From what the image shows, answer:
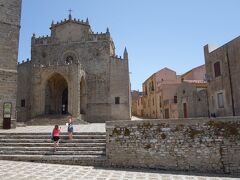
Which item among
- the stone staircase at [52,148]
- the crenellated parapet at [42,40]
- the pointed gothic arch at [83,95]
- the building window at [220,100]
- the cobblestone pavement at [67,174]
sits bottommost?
the cobblestone pavement at [67,174]

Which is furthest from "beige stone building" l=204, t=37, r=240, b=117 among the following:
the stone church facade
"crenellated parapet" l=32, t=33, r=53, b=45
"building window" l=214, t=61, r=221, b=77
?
"crenellated parapet" l=32, t=33, r=53, b=45

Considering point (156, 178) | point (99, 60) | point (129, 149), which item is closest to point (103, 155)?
point (129, 149)

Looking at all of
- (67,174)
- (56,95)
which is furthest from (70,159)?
(56,95)

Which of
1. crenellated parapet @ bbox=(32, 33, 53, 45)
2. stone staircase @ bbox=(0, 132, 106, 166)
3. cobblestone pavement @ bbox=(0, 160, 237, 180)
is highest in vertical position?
crenellated parapet @ bbox=(32, 33, 53, 45)

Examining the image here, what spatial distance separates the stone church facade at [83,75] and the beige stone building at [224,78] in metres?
11.2

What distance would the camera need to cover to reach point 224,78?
20.0m

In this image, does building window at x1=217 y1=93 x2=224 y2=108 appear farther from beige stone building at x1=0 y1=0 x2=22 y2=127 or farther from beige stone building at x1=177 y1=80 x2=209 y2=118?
beige stone building at x1=0 y1=0 x2=22 y2=127

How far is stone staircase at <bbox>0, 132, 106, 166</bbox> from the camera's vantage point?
34.7 ft

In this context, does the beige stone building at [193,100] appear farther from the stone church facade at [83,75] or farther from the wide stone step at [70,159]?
the wide stone step at [70,159]

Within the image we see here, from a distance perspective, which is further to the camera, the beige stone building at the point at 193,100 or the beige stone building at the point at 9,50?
the beige stone building at the point at 193,100

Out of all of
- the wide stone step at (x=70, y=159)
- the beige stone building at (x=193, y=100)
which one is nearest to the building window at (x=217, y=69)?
the beige stone building at (x=193, y=100)

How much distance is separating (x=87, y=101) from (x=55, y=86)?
14.1 ft

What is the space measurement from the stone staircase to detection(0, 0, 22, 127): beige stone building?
18.8 feet

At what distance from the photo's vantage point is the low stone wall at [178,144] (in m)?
9.98
